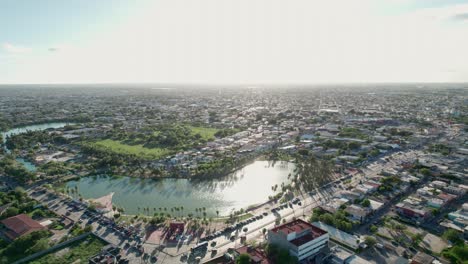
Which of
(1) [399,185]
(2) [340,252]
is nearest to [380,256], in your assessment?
(2) [340,252]

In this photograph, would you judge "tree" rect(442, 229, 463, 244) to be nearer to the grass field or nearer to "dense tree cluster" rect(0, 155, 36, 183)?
the grass field

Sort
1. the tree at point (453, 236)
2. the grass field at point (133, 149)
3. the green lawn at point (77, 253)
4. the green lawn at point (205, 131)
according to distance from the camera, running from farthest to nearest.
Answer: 1. the green lawn at point (205, 131)
2. the grass field at point (133, 149)
3. the tree at point (453, 236)
4. the green lawn at point (77, 253)

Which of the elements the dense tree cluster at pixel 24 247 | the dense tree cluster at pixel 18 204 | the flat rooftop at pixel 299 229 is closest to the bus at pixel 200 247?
the flat rooftop at pixel 299 229

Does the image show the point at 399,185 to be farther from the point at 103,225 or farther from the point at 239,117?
the point at 239,117

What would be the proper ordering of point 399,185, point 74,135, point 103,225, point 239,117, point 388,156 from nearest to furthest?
point 103,225
point 399,185
point 388,156
point 74,135
point 239,117

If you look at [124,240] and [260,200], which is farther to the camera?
[260,200]

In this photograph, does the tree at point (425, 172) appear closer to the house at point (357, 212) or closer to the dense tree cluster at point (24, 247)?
the house at point (357, 212)

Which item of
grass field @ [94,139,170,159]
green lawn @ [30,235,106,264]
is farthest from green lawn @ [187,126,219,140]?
green lawn @ [30,235,106,264]

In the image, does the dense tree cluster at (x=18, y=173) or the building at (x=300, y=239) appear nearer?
the building at (x=300, y=239)
